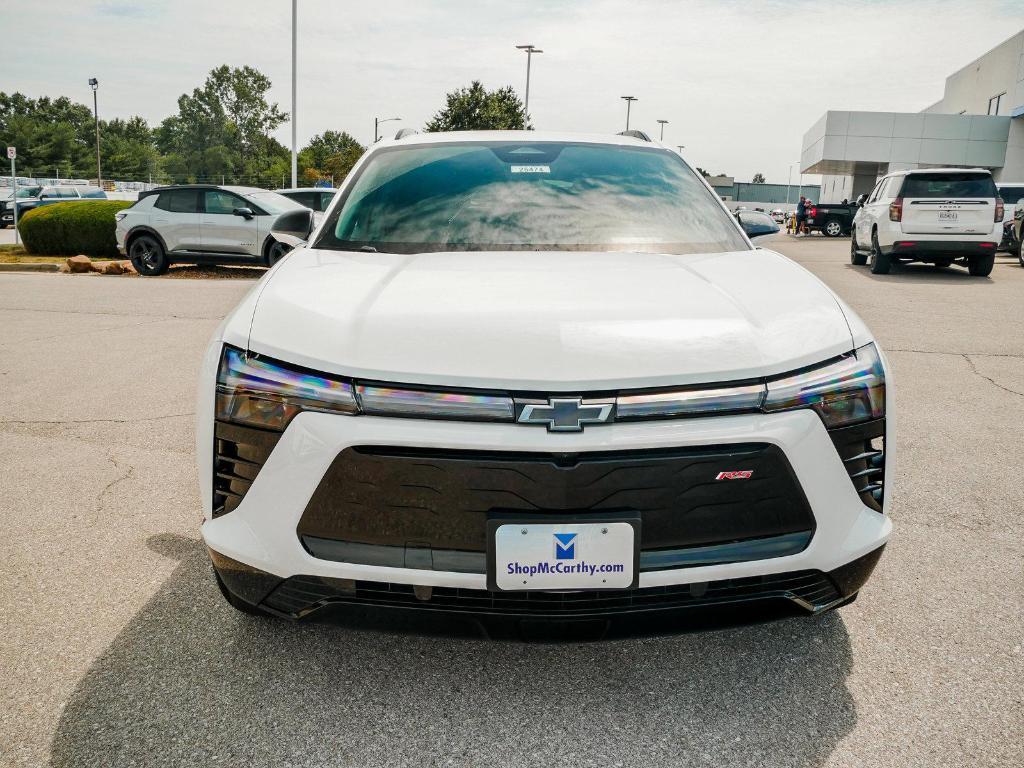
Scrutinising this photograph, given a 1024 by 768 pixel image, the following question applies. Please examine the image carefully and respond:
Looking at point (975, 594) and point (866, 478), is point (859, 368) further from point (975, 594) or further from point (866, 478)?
point (975, 594)

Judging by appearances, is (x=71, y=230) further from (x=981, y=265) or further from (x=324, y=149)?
(x=324, y=149)

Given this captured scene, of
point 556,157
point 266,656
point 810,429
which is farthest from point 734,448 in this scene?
point 556,157

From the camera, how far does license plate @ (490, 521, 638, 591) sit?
1841mm

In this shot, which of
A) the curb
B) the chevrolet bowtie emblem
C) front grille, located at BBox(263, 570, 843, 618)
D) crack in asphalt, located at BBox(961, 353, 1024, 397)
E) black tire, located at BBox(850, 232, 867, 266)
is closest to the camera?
the chevrolet bowtie emblem

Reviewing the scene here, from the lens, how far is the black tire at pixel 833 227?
3488cm

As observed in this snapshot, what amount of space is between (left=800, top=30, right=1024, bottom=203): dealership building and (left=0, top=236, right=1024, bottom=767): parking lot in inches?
1748

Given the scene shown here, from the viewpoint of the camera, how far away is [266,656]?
2432 millimetres

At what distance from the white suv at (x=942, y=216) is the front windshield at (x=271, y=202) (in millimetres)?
10319

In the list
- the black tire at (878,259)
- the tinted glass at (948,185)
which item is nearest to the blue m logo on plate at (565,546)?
the tinted glass at (948,185)

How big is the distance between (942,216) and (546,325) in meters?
14.2

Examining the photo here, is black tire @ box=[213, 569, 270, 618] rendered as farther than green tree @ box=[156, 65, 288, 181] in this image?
No

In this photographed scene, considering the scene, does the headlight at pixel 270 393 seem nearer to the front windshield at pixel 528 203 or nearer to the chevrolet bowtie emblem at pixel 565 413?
the chevrolet bowtie emblem at pixel 565 413

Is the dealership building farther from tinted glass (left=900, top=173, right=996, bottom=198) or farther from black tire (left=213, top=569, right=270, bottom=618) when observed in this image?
black tire (left=213, top=569, right=270, bottom=618)

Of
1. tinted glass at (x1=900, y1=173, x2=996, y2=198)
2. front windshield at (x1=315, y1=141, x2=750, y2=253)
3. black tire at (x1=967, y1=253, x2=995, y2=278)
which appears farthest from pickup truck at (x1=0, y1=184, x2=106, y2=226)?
front windshield at (x1=315, y1=141, x2=750, y2=253)
